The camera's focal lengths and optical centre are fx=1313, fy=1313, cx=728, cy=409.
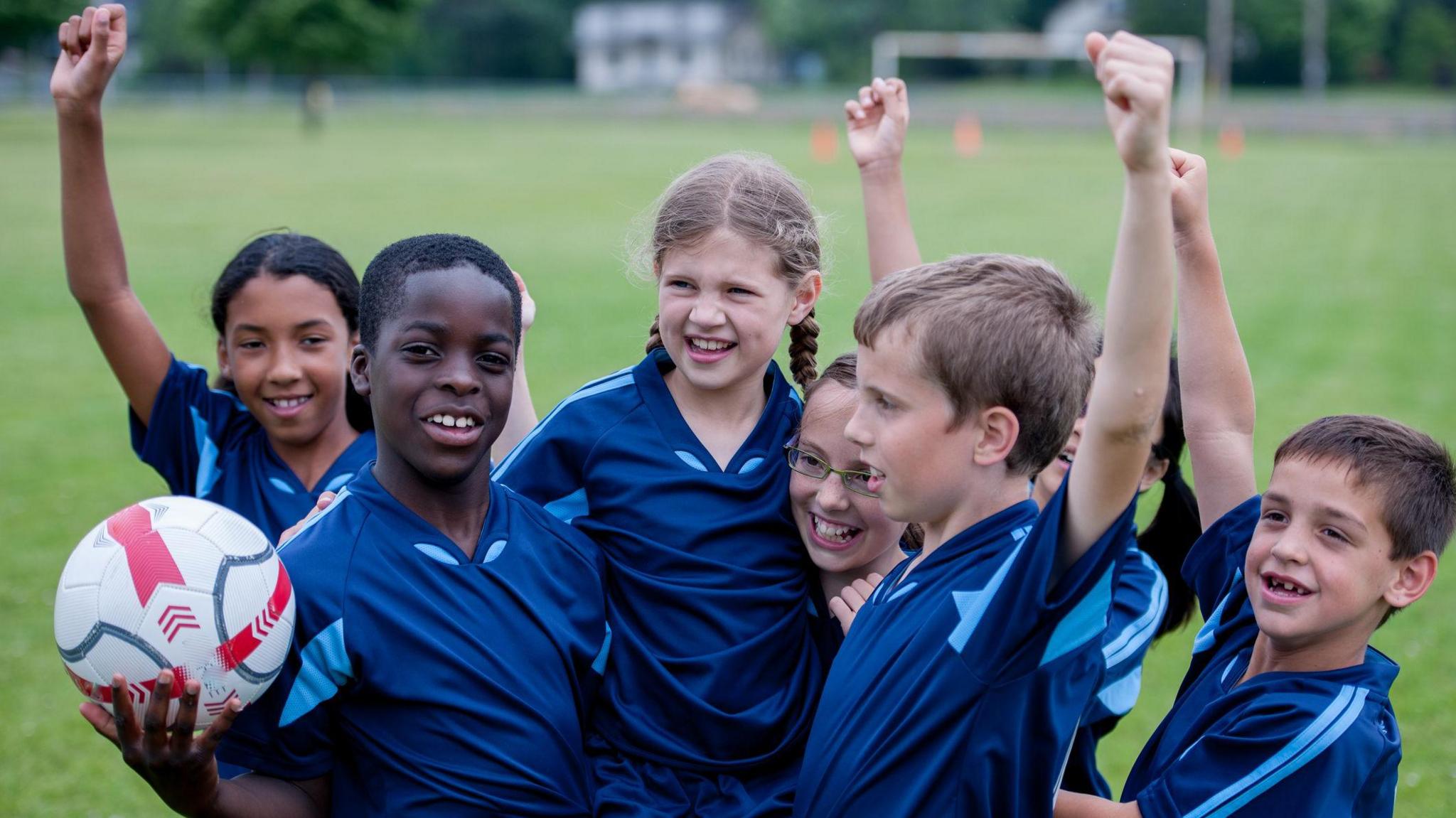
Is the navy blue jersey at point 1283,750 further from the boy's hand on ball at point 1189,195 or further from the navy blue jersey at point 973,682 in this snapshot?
the boy's hand on ball at point 1189,195

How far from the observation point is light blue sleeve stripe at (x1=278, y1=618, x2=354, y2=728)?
2369mm

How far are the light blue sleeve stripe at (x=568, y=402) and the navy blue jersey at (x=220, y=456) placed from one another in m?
0.64

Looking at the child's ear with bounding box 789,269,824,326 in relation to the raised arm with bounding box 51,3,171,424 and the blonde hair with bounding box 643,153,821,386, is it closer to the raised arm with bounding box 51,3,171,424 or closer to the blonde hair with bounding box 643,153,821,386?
the blonde hair with bounding box 643,153,821,386

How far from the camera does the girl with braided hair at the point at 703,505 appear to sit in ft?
8.57

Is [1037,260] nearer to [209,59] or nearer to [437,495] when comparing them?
[437,495]

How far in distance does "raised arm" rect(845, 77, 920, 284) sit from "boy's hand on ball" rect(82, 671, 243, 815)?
6.79ft

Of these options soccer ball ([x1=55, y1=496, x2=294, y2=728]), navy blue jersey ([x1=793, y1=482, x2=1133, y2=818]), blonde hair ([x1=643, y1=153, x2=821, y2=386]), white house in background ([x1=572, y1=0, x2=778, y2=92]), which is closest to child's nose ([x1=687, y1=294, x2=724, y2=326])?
blonde hair ([x1=643, y1=153, x2=821, y2=386])

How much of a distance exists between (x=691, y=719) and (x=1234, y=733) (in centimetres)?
101

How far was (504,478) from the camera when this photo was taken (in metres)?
2.91

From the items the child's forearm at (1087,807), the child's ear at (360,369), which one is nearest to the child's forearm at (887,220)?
the child's ear at (360,369)

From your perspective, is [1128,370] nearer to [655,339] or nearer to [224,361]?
[655,339]

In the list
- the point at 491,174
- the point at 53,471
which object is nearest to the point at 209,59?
the point at 491,174

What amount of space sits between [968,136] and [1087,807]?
4101 centimetres

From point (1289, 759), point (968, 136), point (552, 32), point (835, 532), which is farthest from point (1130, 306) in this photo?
point (552, 32)
